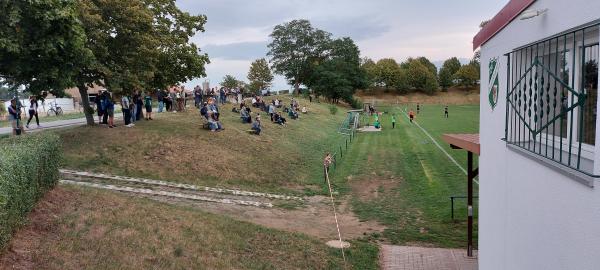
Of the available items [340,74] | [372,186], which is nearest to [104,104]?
[372,186]

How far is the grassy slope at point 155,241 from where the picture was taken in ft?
26.1

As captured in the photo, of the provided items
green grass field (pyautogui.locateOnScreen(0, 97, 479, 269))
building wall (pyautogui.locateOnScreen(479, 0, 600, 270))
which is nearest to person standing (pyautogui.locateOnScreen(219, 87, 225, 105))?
green grass field (pyautogui.locateOnScreen(0, 97, 479, 269))

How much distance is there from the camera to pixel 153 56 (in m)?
22.1

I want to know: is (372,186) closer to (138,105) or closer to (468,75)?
(138,105)

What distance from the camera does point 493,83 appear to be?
7.07m

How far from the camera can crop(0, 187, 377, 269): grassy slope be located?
313 inches

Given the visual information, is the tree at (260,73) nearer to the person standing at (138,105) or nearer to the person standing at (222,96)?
the person standing at (222,96)

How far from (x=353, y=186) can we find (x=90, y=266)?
49.4ft

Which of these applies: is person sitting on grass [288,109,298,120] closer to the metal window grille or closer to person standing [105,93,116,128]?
person standing [105,93,116,128]

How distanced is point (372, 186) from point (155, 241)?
13.6 metres

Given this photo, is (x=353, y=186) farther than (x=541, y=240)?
Yes

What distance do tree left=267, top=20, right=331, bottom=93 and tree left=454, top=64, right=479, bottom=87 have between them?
119ft

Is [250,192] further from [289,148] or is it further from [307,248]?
[289,148]

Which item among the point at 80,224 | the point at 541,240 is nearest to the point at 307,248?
the point at 80,224
